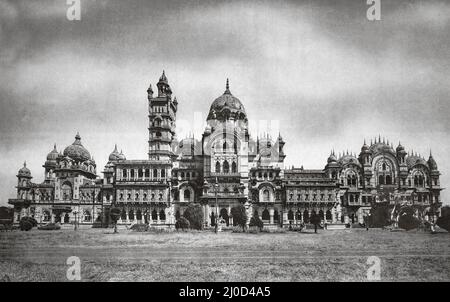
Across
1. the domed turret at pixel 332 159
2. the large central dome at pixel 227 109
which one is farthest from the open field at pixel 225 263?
the large central dome at pixel 227 109

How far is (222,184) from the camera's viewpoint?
43.5 meters

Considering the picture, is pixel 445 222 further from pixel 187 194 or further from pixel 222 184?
pixel 187 194

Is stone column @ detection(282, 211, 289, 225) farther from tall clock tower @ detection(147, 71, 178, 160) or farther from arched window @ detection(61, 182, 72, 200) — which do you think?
arched window @ detection(61, 182, 72, 200)

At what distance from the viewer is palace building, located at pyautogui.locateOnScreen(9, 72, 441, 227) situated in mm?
43406

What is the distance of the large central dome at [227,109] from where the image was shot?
Result: 5044cm

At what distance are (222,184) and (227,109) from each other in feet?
39.5

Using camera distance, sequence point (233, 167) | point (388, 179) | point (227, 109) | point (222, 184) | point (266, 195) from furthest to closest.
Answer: point (227, 109), point (388, 179), point (266, 195), point (233, 167), point (222, 184)

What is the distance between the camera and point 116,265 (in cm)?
1562

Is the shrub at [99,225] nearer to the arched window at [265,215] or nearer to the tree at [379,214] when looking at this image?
the arched window at [265,215]

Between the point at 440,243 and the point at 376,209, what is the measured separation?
80.8 ft

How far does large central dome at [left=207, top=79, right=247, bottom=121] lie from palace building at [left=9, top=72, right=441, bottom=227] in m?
3.54

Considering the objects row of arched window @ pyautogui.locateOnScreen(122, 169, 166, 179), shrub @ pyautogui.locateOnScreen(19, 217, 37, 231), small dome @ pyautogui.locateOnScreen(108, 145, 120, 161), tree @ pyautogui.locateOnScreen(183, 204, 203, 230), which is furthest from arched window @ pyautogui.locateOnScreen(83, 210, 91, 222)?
tree @ pyautogui.locateOnScreen(183, 204, 203, 230)

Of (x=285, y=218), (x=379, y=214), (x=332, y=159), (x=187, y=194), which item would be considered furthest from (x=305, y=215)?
(x=187, y=194)
